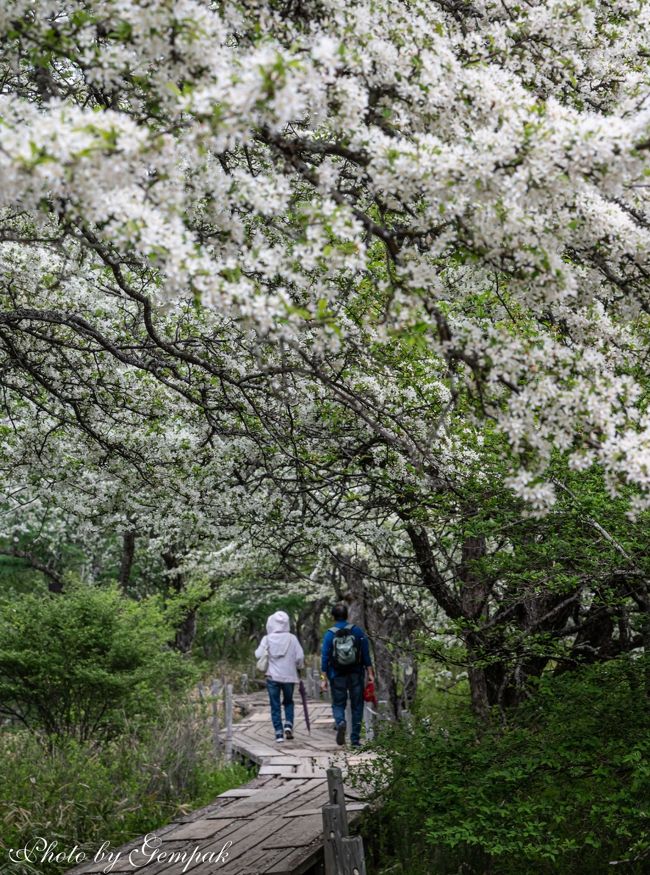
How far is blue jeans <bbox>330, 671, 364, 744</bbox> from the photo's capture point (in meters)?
10.6

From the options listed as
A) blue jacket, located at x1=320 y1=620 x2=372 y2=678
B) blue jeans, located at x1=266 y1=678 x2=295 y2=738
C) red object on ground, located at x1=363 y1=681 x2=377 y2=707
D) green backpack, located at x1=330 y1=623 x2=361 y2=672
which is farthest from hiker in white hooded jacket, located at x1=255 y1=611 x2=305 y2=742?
red object on ground, located at x1=363 y1=681 x2=377 y2=707

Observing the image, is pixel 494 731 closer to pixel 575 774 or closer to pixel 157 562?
pixel 575 774

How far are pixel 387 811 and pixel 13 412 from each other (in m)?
4.69

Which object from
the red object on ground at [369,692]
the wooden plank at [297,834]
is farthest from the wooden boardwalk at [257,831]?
the red object on ground at [369,692]

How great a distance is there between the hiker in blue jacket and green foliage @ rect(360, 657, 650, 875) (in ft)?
12.0

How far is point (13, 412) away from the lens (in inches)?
323

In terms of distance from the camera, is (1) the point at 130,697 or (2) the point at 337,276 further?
(1) the point at 130,697

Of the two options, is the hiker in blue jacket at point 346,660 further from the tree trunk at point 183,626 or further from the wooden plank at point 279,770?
the tree trunk at point 183,626

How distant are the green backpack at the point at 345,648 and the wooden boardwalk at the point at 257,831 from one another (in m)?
1.08

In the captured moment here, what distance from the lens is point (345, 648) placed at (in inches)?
408

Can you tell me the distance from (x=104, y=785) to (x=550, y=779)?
4747 millimetres

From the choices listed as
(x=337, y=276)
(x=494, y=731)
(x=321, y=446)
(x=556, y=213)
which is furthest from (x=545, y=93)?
(x=494, y=731)

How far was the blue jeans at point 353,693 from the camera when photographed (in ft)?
34.8

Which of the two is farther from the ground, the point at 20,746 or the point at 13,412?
the point at 13,412
